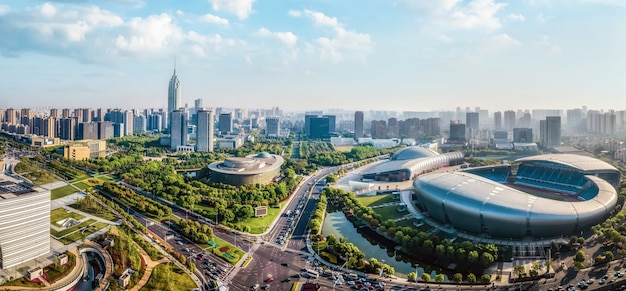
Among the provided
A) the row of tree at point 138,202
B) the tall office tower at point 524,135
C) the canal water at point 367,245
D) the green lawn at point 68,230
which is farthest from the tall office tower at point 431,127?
the green lawn at point 68,230

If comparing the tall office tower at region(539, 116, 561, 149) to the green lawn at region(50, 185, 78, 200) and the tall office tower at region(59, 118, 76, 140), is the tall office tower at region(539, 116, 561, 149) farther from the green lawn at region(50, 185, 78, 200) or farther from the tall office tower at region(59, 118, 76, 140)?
the tall office tower at region(59, 118, 76, 140)

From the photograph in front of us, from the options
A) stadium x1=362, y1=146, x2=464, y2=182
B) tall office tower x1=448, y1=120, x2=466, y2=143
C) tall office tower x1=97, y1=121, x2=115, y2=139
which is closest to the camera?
stadium x1=362, y1=146, x2=464, y2=182

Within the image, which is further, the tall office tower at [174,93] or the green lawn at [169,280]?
the tall office tower at [174,93]

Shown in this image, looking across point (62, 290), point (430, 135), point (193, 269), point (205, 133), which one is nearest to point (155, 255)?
point (193, 269)

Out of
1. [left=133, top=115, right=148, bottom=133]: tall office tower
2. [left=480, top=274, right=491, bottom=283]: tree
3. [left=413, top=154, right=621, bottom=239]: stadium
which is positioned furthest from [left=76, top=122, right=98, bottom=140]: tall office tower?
[left=480, top=274, right=491, bottom=283]: tree

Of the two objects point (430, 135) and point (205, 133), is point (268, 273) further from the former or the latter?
point (430, 135)

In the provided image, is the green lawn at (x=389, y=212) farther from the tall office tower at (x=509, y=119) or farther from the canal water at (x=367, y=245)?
the tall office tower at (x=509, y=119)
